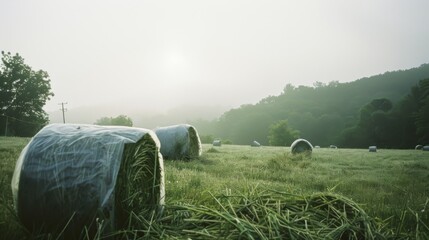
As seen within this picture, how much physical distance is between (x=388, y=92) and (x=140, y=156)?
11635 cm

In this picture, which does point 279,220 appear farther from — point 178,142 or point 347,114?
point 347,114

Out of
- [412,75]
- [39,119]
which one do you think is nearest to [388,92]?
[412,75]

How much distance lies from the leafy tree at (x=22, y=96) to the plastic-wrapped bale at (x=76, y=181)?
4924 cm

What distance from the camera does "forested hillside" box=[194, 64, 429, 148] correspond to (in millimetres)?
65375

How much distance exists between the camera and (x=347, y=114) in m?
95.9

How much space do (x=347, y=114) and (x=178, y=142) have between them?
314 ft

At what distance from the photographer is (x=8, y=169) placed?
17.6 ft

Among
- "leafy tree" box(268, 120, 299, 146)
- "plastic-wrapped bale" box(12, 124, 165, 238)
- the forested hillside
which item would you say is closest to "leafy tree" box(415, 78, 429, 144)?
the forested hillside

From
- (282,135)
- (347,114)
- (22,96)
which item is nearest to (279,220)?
(22,96)

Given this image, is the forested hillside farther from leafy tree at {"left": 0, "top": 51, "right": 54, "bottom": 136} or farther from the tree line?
leafy tree at {"left": 0, "top": 51, "right": 54, "bottom": 136}

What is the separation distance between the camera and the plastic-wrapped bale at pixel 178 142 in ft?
36.8

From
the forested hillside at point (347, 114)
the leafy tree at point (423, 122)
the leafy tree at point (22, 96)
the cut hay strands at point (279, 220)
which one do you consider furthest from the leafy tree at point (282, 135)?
the cut hay strands at point (279, 220)

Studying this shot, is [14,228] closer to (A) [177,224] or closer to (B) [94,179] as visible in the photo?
(B) [94,179]

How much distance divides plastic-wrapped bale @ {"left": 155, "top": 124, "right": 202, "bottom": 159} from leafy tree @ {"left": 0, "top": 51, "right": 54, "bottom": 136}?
41.9 meters
